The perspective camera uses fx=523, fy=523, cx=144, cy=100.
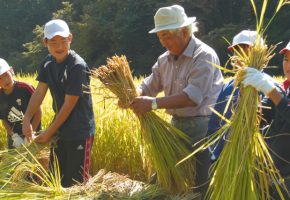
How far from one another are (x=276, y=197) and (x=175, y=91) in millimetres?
784

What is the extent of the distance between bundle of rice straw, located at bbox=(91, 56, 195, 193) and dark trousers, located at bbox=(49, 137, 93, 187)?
46 centimetres

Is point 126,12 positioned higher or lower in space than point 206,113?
higher

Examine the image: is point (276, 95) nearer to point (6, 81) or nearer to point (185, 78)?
point (185, 78)

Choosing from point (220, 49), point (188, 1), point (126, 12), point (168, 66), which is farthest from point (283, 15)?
point (168, 66)

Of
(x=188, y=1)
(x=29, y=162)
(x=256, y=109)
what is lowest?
(x=29, y=162)

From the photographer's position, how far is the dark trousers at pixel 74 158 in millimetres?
2936

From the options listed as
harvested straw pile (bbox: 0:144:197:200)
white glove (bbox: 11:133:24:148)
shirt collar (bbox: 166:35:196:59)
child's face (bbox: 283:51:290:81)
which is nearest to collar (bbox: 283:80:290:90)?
child's face (bbox: 283:51:290:81)

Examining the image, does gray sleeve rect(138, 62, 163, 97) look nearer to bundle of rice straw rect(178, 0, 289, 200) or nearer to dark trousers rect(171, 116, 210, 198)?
dark trousers rect(171, 116, 210, 198)

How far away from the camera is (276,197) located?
7.19 feet

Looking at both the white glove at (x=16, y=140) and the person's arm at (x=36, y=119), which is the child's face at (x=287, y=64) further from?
the white glove at (x=16, y=140)

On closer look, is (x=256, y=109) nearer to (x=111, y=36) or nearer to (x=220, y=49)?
(x=220, y=49)

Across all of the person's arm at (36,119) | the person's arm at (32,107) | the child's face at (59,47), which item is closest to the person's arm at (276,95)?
the child's face at (59,47)

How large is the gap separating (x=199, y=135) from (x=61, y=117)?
2.45 feet

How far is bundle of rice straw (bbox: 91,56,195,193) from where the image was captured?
259cm
